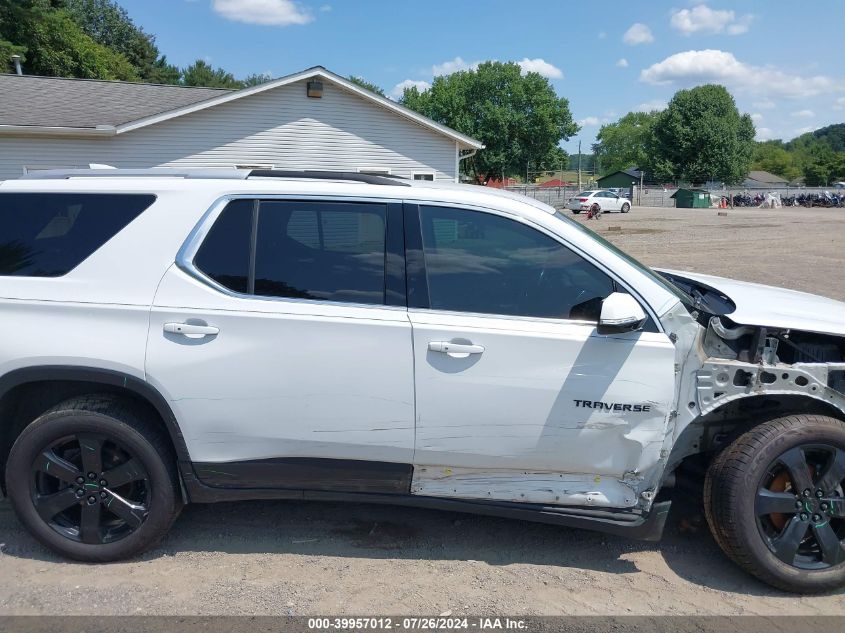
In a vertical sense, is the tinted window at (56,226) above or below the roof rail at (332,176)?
below

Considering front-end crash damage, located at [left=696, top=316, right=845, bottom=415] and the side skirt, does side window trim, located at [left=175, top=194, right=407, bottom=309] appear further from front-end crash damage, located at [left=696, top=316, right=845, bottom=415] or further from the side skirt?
front-end crash damage, located at [left=696, top=316, right=845, bottom=415]

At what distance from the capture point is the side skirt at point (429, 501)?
9.76 ft

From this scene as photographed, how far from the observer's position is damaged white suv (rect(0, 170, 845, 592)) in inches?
→ 114

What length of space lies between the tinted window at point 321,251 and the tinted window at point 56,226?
0.65m

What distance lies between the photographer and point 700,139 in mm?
70312

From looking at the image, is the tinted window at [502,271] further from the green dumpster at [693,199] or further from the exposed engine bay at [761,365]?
the green dumpster at [693,199]

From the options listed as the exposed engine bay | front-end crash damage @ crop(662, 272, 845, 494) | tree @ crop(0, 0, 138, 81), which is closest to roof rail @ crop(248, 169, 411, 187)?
front-end crash damage @ crop(662, 272, 845, 494)

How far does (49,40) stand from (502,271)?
137 ft

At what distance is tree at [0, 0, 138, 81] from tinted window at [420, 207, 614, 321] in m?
35.0

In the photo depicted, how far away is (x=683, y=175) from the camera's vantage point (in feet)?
236

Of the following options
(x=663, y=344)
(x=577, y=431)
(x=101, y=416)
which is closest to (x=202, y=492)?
(x=101, y=416)

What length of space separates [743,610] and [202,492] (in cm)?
259

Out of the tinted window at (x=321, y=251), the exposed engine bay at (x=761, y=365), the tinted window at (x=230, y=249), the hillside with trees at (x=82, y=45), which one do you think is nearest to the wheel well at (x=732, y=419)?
the exposed engine bay at (x=761, y=365)

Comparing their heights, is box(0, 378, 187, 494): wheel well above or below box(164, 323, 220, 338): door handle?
below
